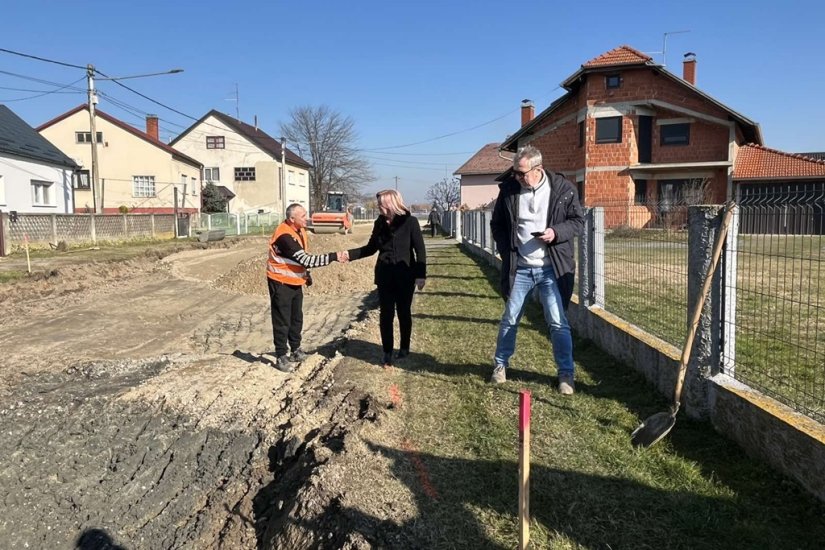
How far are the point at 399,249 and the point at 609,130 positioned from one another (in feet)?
90.5

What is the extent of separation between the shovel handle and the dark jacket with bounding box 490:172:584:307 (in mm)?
1059

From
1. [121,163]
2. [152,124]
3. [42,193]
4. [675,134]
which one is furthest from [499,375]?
[152,124]

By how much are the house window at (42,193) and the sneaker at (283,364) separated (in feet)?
87.5

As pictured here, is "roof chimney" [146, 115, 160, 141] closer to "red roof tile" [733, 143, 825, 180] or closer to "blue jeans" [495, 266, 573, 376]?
"red roof tile" [733, 143, 825, 180]

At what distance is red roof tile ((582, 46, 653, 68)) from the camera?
1163 inches

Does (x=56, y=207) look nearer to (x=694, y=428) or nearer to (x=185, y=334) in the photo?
(x=185, y=334)

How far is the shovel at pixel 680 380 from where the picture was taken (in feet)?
12.7

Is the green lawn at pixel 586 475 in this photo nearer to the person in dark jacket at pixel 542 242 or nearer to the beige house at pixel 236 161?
the person in dark jacket at pixel 542 242

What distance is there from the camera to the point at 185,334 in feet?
32.3

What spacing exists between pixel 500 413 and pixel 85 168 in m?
44.5

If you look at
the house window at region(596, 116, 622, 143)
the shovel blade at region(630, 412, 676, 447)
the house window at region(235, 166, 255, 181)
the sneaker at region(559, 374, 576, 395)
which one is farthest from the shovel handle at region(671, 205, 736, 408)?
the house window at region(235, 166, 255, 181)

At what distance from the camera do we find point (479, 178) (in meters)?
57.2

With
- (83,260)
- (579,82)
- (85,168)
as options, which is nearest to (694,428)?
(83,260)

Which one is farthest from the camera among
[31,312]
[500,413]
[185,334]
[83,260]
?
[83,260]
